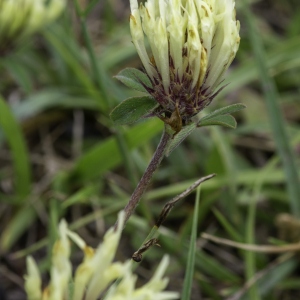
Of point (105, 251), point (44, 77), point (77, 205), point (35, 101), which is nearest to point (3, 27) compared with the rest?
point (35, 101)

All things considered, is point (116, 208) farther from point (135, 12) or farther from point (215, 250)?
point (135, 12)

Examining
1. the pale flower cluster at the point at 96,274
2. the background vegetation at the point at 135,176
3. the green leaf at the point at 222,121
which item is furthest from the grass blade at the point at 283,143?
the pale flower cluster at the point at 96,274

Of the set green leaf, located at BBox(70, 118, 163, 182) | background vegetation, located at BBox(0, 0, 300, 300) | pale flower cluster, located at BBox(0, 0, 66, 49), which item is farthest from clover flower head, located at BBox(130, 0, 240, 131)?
pale flower cluster, located at BBox(0, 0, 66, 49)

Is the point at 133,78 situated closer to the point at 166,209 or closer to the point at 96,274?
the point at 166,209

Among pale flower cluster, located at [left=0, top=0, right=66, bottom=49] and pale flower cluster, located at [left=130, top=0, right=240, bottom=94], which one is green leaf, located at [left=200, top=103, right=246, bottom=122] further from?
pale flower cluster, located at [left=0, top=0, right=66, bottom=49]

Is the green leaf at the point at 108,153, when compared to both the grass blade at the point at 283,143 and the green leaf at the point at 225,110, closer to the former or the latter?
the grass blade at the point at 283,143

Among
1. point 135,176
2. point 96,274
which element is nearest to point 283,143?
point 135,176
